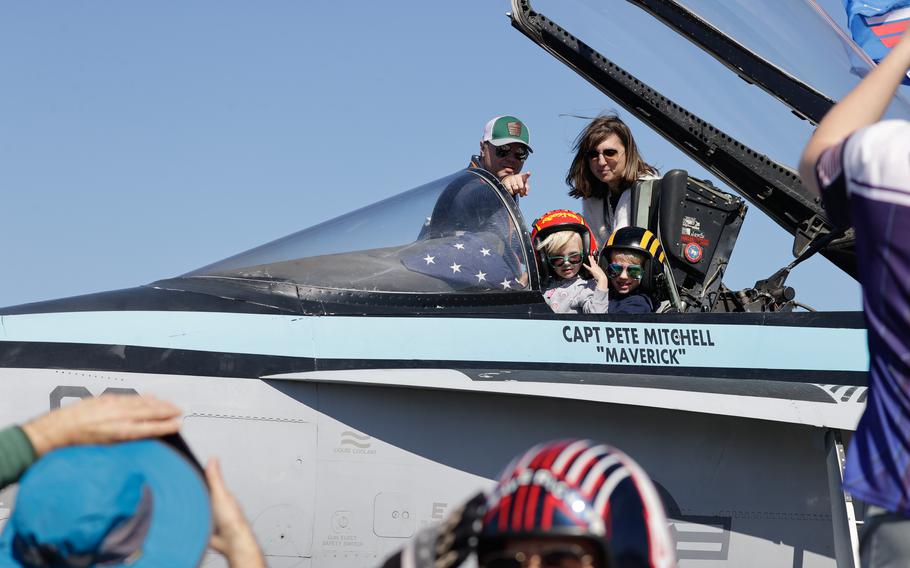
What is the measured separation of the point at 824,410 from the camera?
4730 millimetres

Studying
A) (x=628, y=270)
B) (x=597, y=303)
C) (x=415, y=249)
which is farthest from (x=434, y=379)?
(x=628, y=270)

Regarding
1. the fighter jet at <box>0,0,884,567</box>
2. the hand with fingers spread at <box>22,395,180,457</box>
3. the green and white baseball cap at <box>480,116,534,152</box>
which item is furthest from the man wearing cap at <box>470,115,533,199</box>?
the hand with fingers spread at <box>22,395,180,457</box>

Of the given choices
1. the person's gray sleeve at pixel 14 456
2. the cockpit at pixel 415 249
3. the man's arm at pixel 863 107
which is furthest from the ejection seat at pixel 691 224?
the person's gray sleeve at pixel 14 456

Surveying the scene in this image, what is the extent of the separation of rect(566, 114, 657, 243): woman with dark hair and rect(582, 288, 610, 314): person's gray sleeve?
1.30 meters

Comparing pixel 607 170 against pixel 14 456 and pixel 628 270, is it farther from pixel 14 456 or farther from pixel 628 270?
pixel 14 456

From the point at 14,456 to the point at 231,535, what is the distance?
43 cm

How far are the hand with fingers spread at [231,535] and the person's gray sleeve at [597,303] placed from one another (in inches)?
129

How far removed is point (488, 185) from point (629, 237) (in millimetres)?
798

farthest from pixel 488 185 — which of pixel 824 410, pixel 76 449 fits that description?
pixel 76 449

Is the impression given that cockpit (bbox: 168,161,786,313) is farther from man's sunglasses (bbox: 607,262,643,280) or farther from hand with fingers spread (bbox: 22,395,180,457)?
hand with fingers spread (bbox: 22,395,180,457)

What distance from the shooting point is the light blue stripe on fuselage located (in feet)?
14.2

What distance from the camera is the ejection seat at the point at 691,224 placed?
6.14m

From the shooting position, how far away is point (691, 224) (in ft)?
20.4

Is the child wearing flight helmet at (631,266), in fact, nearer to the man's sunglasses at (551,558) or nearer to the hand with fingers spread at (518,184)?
the hand with fingers spread at (518,184)
